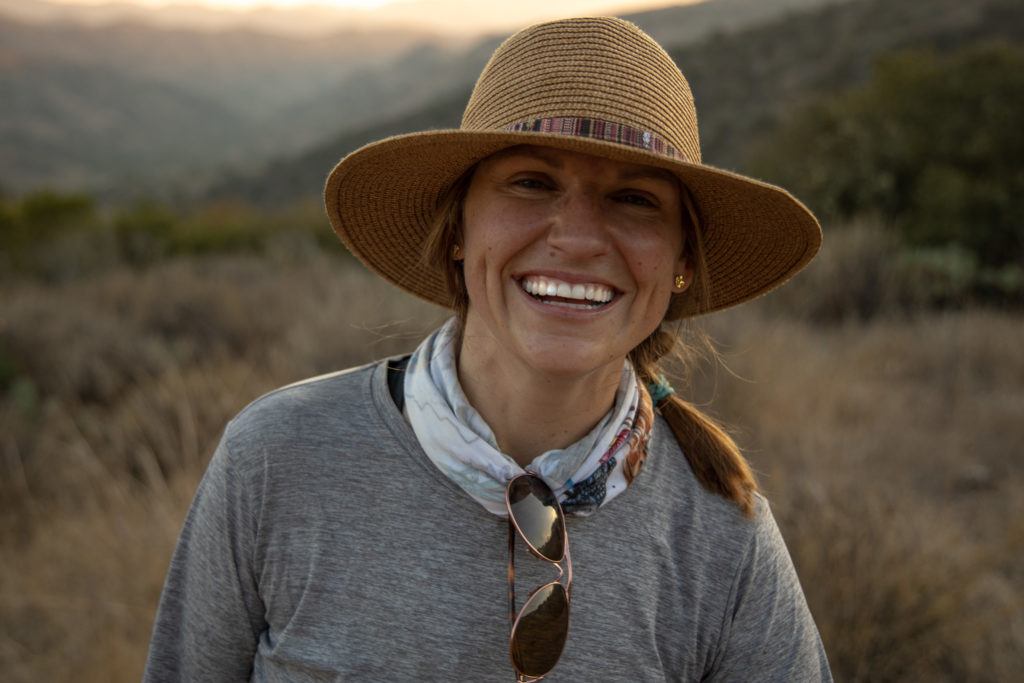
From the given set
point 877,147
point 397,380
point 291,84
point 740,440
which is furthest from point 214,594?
point 291,84

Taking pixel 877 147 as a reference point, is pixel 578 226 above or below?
below

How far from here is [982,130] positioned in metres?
9.81

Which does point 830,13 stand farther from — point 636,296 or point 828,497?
point 636,296

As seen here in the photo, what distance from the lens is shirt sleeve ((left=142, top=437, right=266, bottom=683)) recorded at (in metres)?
1.58

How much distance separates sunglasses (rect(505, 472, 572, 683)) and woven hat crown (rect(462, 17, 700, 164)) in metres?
0.65

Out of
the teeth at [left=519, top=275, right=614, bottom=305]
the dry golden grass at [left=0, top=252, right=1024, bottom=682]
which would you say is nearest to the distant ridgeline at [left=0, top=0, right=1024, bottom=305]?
the dry golden grass at [left=0, top=252, right=1024, bottom=682]

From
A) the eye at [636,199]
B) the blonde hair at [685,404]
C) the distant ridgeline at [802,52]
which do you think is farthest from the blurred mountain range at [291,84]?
the eye at [636,199]

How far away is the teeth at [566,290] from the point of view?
1.51 meters

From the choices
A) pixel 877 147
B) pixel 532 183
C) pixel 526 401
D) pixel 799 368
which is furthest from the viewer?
pixel 877 147

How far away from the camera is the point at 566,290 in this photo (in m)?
1.51

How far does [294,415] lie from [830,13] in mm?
29142

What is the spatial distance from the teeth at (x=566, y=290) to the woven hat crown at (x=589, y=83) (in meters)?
0.27

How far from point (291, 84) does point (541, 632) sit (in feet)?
415

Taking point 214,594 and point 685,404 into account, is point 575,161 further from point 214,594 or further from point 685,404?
point 214,594
